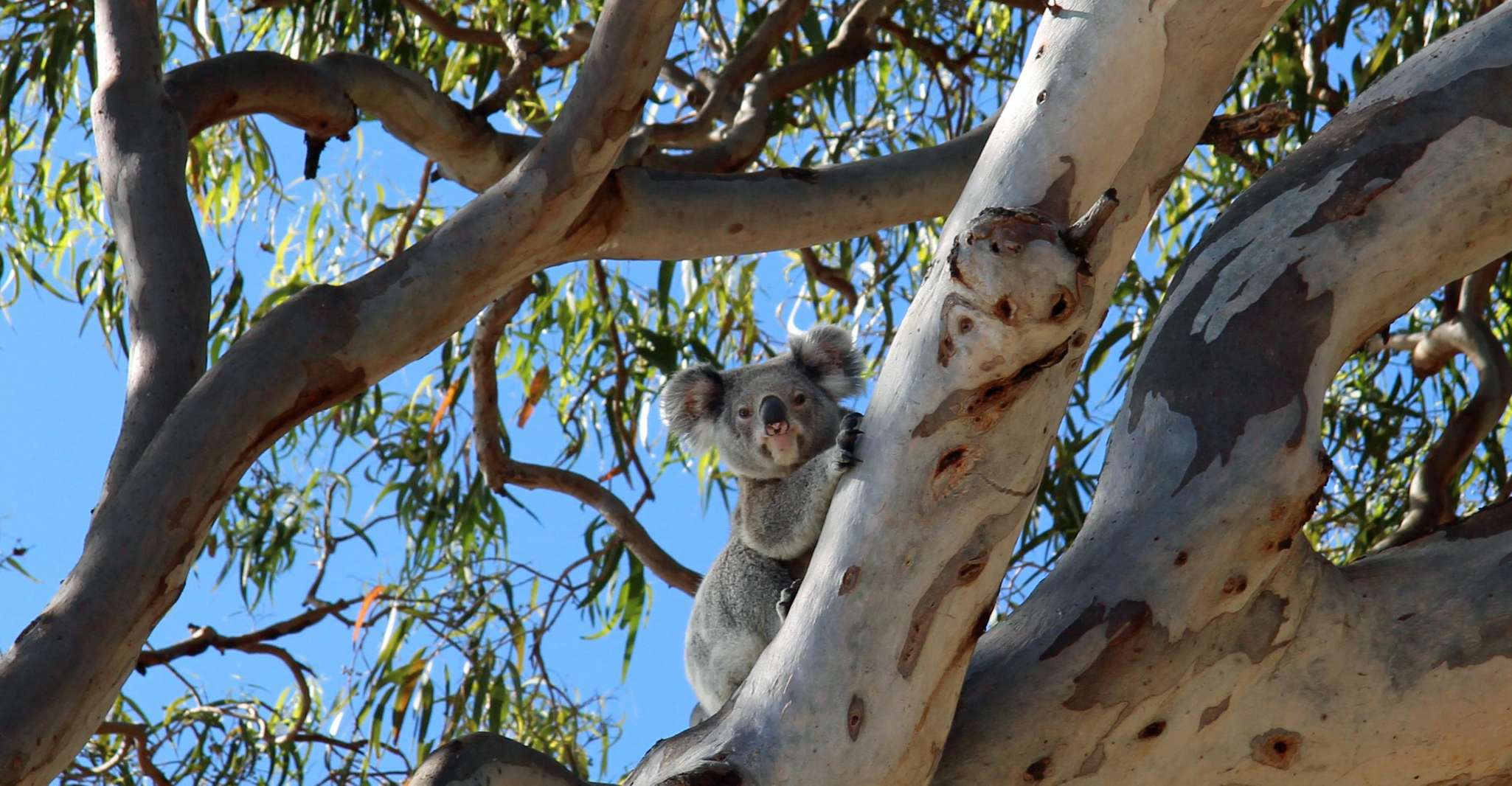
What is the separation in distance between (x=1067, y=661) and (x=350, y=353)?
1.04 meters

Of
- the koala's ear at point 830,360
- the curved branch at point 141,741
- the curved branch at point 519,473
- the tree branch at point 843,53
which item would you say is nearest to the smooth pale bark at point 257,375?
the koala's ear at point 830,360

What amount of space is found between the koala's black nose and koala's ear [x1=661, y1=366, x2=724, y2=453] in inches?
9.3

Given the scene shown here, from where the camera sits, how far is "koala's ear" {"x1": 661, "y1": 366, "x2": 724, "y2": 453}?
2988mm

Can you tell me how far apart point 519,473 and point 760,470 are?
1174mm

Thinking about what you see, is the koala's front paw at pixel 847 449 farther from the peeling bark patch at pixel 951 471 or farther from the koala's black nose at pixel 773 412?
the koala's black nose at pixel 773 412

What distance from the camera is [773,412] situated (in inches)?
107

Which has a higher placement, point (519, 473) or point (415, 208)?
point (415, 208)

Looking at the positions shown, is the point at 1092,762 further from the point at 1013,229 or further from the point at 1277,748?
the point at 1013,229

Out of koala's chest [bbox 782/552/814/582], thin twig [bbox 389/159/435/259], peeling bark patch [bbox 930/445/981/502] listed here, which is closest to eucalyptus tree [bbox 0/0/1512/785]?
peeling bark patch [bbox 930/445/981/502]

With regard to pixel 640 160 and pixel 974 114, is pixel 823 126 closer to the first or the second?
pixel 974 114

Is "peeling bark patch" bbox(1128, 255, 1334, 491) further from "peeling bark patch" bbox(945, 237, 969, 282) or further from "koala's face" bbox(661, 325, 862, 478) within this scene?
"koala's face" bbox(661, 325, 862, 478)

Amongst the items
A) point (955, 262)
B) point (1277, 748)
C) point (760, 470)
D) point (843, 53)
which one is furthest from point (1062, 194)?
point (843, 53)

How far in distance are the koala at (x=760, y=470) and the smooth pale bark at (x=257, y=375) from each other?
590mm

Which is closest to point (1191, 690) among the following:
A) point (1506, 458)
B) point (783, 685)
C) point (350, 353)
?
point (783, 685)
